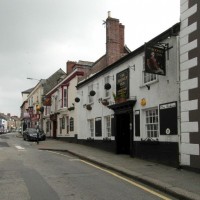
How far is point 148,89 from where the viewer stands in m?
17.3

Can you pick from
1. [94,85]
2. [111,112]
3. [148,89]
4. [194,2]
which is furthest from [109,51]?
[194,2]

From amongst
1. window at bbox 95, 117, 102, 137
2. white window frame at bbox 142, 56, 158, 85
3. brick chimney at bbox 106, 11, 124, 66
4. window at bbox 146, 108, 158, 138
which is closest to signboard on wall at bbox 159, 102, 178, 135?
window at bbox 146, 108, 158, 138

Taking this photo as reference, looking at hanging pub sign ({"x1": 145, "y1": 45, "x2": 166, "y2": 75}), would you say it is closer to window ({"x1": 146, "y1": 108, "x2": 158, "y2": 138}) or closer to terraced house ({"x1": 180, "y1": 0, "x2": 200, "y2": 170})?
terraced house ({"x1": 180, "y1": 0, "x2": 200, "y2": 170})

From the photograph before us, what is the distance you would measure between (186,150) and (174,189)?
3973mm

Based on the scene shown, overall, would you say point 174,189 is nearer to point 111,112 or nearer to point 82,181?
point 82,181

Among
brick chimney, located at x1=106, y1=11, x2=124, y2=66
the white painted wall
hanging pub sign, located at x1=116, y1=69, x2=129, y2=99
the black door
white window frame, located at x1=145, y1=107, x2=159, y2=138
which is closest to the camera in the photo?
the white painted wall

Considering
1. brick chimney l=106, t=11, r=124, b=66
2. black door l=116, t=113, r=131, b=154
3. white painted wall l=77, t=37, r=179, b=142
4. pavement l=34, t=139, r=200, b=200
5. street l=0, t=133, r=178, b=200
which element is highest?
brick chimney l=106, t=11, r=124, b=66

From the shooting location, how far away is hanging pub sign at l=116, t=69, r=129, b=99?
20.0 meters

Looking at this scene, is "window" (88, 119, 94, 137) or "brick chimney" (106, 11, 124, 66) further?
"brick chimney" (106, 11, 124, 66)

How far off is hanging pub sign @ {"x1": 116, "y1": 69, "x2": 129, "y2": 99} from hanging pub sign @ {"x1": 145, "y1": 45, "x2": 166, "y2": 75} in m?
4.78

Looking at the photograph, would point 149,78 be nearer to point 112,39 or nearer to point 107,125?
point 107,125

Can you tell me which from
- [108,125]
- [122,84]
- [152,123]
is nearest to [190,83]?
[152,123]

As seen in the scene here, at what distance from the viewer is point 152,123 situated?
17047 millimetres

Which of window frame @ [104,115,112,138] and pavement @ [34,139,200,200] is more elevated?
window frame @ [104,115,112,138]
